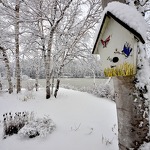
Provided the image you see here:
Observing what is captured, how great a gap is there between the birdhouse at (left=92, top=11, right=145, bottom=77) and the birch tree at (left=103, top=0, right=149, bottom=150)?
82mm

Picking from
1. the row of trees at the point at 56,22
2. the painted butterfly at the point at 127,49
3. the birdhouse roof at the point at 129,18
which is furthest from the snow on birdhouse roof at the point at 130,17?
the row of trees at the point at 56,22

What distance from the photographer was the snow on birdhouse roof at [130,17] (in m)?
1.18

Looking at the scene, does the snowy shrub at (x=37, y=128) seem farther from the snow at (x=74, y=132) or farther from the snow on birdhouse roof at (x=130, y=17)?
the snow on birdhouse roof at (x=130, y=17)

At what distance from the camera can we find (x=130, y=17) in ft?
3.98

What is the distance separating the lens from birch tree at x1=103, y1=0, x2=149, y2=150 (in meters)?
1.34

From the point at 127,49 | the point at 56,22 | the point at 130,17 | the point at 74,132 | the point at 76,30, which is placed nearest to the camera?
the point at 130,17

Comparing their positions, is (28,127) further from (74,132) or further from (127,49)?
(127,49)

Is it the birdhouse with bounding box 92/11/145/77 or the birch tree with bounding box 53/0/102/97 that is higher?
the birch tree with bounding box 53/0/102/97

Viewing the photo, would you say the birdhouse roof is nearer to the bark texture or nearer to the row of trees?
the bark texture

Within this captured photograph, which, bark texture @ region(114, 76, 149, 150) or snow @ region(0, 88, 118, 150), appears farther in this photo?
snow @ region(0, 88, 118, 150)

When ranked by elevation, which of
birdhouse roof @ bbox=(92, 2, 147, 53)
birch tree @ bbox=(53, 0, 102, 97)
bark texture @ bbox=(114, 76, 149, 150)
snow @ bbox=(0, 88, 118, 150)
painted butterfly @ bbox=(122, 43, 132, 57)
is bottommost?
snow @ bbox=(0, 88, 118, 150)

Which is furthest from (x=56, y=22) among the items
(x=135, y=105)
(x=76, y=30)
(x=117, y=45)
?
(x=135, y=105)

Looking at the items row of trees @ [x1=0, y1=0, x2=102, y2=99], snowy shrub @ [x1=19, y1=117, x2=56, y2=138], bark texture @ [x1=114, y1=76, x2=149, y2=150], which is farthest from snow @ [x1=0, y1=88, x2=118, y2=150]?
row of trees @ [x1=0, y1=0, x2=102, y2=99]

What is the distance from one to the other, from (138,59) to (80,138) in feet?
7.95
